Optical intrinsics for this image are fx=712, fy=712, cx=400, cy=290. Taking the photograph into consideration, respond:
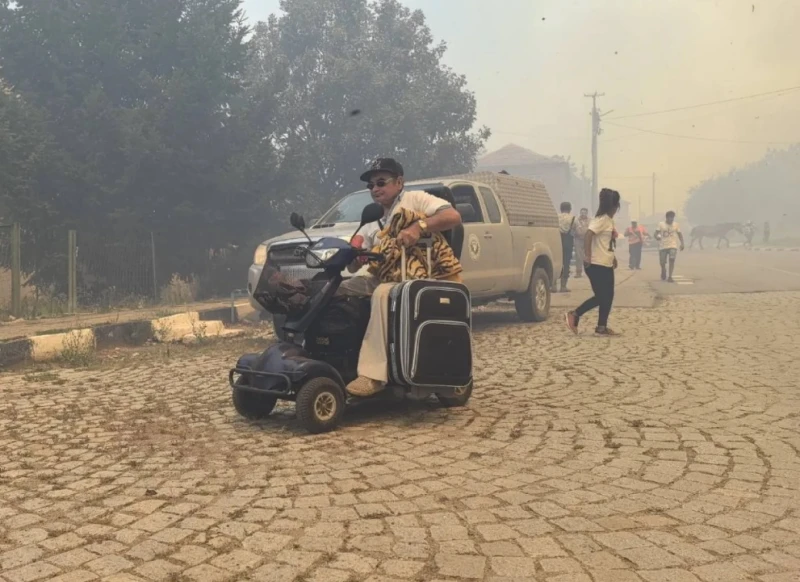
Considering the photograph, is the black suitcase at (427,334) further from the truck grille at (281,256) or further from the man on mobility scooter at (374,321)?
the truck grille at (281,256)

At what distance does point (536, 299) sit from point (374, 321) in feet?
21.7

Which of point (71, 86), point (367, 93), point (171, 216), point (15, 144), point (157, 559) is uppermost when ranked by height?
point (367, 93)

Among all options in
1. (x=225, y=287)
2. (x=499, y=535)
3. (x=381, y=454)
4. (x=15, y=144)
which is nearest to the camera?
(x=499, y=535)

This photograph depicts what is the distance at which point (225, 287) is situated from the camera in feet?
52.5

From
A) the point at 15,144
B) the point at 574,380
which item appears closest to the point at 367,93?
the point at 15,144

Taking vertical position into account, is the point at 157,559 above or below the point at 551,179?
below

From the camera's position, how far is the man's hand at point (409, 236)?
15.5 feet

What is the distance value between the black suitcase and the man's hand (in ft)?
0.50

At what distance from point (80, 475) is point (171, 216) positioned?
1201cm

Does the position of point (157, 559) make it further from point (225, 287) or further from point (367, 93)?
point (367, 93)

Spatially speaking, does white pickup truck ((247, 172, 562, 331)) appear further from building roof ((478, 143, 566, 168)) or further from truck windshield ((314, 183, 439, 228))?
building roof ((478, 143, 566, 168))

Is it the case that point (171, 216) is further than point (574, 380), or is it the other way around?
point (171, 216)

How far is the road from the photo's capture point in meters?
2.75

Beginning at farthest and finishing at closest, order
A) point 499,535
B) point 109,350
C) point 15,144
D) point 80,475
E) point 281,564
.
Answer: point 15,144, point 109,350, point 80,475, point 499,535, point 281,564
